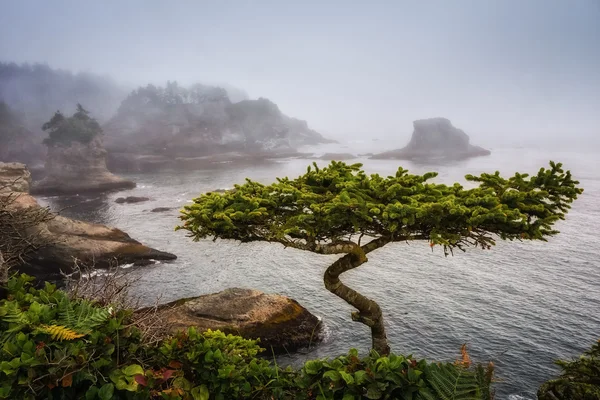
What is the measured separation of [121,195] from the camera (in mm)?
61938

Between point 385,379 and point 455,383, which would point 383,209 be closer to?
point 385,379

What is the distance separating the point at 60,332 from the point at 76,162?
73.2 meters

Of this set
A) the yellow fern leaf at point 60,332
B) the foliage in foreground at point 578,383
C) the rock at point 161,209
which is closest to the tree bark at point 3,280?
the yellow fern leaf at point 60,332

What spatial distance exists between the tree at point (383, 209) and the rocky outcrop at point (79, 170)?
6377cm

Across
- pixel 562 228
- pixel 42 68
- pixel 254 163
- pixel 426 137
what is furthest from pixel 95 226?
pixel 42 68

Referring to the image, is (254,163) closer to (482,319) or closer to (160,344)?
(482,319)

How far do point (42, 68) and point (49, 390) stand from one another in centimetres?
18686

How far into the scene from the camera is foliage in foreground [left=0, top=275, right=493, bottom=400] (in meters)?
5.40

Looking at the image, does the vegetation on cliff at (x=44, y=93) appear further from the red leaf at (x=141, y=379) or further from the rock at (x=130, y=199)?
the red leaf at (x=141, y=379)

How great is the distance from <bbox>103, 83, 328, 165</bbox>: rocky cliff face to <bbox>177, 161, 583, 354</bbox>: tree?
107 meters

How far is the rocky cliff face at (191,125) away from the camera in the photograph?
116812 millimetres

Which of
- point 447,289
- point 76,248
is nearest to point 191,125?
point 76,248

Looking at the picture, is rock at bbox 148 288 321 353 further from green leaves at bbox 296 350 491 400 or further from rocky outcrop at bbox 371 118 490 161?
rocky outcrop at bbox 371 118 490 161

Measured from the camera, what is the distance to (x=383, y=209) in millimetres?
9125
